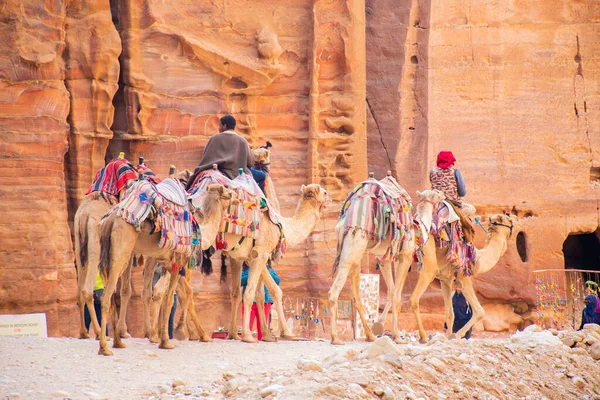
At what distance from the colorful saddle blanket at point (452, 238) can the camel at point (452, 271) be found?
0.08 metres

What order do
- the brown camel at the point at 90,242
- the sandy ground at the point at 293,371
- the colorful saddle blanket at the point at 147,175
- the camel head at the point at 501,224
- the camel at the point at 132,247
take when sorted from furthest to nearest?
the camel head at the point at 501,224
the brown camel at the point at 90,242
the colorful saddle blanket at the point at 147,175
the camel at the point at 132,247
the sandy ground at the point at 293,371

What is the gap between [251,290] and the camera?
1065cm

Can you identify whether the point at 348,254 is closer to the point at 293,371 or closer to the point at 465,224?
the point at 465,224

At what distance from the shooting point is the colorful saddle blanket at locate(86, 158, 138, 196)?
10305mm

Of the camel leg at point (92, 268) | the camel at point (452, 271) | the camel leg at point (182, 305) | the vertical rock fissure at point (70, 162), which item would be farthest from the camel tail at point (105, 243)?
the vertical rock fissure at point (70, 162)

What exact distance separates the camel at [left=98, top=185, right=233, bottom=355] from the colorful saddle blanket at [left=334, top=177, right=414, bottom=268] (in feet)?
4.85

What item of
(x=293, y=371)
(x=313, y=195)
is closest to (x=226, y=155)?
(x=313, y=195)

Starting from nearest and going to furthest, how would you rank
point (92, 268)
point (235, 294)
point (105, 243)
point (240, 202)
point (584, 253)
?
1. point (105, 243)
2. point (92, 268)
3. point (240, 202)
4. point (235, 294)
5. point (584, 253)

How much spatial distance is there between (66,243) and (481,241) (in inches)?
316

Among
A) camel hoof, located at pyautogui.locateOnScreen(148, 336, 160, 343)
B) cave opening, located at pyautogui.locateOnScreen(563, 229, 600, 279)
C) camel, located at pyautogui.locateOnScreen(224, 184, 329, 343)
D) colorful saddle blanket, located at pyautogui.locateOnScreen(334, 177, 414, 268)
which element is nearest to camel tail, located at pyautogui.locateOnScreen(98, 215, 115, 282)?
camel hoof, located at pyautogui.locateOnScreen(148, 336, 160, 343)

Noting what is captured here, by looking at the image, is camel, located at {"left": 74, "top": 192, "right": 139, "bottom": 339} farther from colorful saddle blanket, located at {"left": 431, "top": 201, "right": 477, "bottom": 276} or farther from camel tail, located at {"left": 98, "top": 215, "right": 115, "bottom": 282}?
colorful saddle blanket, located at {"left": 431, "top": 201, "right": 477, "bottom": 276}

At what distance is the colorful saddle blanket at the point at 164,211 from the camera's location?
9125mm

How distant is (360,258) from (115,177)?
2836 millimetres

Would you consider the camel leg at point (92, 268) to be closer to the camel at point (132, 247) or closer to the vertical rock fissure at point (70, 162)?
the camel at point (132, 247)
